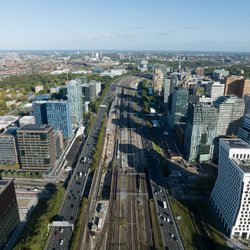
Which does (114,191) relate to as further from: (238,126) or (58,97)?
(58,97)

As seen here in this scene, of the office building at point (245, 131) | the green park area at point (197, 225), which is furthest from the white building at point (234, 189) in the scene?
the office building at point (245, 131)

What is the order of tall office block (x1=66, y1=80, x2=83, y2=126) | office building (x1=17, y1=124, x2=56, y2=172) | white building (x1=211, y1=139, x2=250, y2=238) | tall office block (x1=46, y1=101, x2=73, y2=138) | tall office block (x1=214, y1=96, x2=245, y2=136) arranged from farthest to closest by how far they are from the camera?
tall office block (x1=66, y1=80, x2=83, y2=126)
tall office block (x1=46, y1=101, x2=73, y2=138)
tall office block (x1=214, y1=96, x2=245, y2=136)
office building (x1=17, y1=124, x2=56, y2=172)
white building (x1=211, y1=139, x2=250, y2=238)

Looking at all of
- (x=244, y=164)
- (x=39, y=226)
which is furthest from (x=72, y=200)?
(x=244, y=164)

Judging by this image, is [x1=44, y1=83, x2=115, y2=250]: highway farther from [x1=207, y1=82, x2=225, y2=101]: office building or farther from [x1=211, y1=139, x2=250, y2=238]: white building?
[x1=207, y1=82, x2=225, y2=101]: office building

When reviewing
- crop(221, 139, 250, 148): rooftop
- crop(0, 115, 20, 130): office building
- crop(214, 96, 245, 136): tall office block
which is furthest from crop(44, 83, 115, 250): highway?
crop(214, 96, 245, 136): tall office block

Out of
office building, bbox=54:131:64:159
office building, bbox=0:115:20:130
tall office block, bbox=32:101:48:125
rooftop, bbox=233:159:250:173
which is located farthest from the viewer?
office building, bbox=0:115:20:130

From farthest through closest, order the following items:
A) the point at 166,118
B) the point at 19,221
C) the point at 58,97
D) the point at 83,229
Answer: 1. the point at 58,97
2. the point at 166,118
3. the point at 19,221
4. the point at 83,229

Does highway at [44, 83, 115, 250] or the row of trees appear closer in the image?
the row of trees

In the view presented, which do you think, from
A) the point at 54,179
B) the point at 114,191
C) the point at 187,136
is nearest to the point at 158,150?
the point at 187,136
